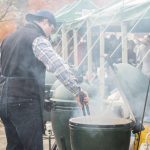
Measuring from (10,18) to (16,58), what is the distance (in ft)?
50.3

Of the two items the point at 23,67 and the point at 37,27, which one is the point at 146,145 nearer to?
the point at 23,67

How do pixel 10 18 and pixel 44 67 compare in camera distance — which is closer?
pixel 44 67

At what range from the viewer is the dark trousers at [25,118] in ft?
16.8

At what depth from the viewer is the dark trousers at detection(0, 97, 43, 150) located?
5.12 m

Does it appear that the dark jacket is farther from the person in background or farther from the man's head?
the person in background

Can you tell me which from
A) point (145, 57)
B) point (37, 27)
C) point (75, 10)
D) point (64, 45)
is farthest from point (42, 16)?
point (75, 10)

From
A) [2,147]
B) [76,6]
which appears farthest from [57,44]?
[2,147]

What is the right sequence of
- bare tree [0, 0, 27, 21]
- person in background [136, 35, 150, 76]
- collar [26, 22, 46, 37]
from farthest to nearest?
bare tree [0, 0, 27, 21]
person in background [136, 35, 150, 76]
collar [26, 22, 46, 37]

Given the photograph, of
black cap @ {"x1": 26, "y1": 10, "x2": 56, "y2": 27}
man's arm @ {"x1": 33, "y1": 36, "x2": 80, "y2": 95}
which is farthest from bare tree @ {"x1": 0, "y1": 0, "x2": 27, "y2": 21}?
man's arm @ {"x1": 33, "y1": 36, "x2": 80, "y2": 95}

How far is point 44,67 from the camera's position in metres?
5.25

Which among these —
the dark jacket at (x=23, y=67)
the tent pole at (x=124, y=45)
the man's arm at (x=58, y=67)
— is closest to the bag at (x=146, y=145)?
the man's arm at (x=58, y=67)

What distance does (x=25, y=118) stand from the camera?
202 inches

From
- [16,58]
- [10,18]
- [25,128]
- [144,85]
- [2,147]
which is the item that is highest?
[10,18]

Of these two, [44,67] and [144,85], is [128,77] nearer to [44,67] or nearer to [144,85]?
[144,85]
